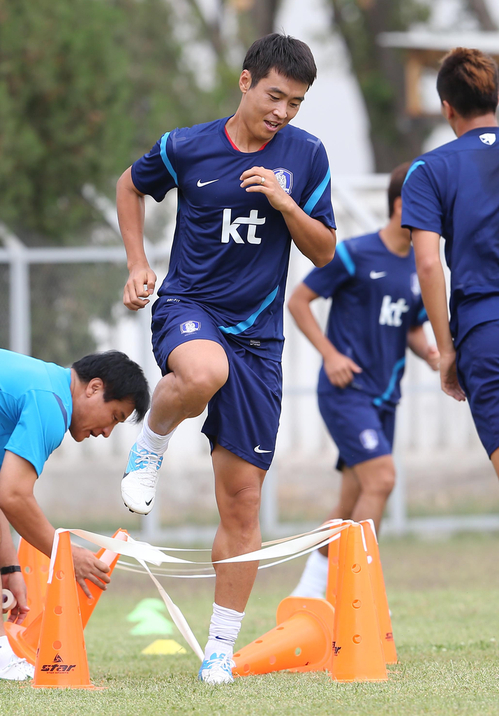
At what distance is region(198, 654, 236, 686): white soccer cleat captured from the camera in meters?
3.58

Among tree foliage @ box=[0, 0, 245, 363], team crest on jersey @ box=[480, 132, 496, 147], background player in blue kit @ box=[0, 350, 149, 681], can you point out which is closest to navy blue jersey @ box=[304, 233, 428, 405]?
team crest on jersey @ box=[480, 132, 496, 147]

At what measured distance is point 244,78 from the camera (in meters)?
3.80

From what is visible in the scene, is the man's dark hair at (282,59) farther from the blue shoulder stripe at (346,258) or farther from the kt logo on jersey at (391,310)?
the kt logo on jersey at (391,310)

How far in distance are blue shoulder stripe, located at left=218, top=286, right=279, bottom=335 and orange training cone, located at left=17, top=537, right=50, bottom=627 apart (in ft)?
5.12

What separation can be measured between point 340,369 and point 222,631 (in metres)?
2.11

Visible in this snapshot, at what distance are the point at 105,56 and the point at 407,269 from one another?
6.21 meters

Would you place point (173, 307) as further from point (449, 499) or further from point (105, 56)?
point (105, 56)

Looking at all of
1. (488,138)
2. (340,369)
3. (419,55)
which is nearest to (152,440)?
(488,138)

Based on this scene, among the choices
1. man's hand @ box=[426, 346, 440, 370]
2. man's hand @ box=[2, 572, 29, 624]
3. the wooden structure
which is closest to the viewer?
man's hand @ box=[2, 572, 29, 624]

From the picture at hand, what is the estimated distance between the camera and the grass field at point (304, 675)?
9.97ft

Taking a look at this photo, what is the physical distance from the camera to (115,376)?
3889 millimetres

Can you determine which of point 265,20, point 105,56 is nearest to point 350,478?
point 105,56

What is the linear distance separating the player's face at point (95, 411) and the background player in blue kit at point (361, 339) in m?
1.86

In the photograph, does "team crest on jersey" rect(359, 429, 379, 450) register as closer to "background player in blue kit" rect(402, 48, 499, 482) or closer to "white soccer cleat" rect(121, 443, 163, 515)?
"background player in blue kit" rect(402, 48, 499, 482)
